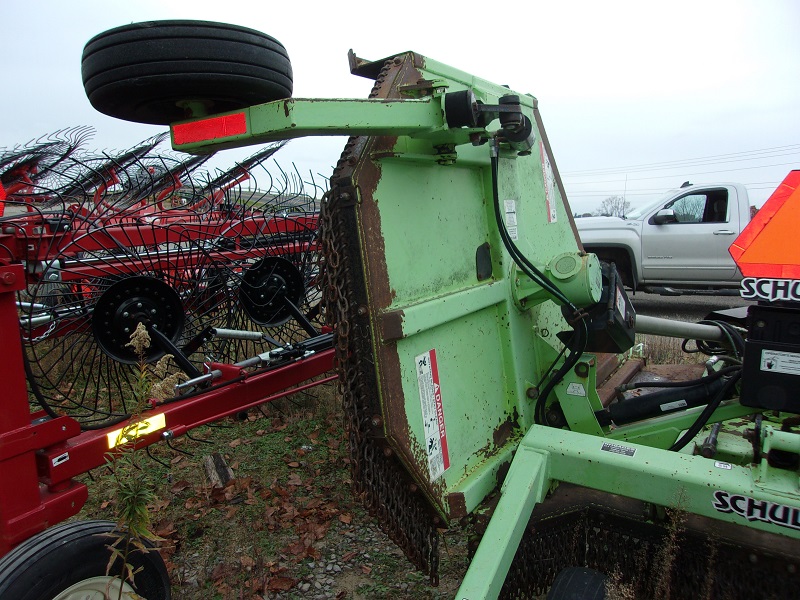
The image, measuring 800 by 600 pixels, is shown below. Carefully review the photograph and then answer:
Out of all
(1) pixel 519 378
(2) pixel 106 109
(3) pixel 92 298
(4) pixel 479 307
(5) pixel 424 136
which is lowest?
(1) pixel 519 378

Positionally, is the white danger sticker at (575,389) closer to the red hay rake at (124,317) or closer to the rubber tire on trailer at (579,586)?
the rubber tire on trailer at (579,586)

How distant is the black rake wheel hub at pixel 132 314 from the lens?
2697mm

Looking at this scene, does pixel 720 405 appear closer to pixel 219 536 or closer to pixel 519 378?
pixel 519 378

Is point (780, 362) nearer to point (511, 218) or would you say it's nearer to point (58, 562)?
point (511, 218)

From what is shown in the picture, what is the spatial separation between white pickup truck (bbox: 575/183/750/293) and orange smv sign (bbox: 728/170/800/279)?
24.1ft

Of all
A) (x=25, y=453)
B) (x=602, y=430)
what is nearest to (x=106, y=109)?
(x=25, y=453)

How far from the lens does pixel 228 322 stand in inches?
153

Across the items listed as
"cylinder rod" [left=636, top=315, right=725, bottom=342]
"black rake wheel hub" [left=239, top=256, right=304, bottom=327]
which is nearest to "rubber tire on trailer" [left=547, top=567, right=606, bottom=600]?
"cylinder rod" [left=636, top=315, right=725, bottom=342]

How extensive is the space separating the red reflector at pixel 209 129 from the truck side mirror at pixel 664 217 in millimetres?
8777

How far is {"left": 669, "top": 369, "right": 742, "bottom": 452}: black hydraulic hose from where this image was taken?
7.30 ft

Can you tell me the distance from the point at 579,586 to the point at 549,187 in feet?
6.69

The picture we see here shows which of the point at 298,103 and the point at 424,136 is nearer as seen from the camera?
the point at 298,103

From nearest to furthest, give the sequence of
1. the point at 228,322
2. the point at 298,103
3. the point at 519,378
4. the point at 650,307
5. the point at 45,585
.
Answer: the point at 298,103 → the point at 45,585 → the point at 519,378 → the point at 228,322 → the point at 650,307

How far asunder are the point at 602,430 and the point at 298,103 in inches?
70.9
